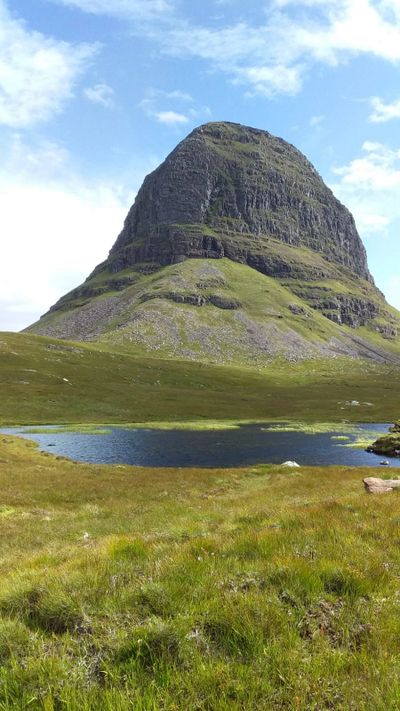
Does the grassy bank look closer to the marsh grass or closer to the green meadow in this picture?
the marsh grass

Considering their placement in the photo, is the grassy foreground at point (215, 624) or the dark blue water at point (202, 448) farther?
the dark blue water at point (202, 448)

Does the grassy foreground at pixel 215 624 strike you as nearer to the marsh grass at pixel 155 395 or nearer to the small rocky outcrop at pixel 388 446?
the small rocky outcrop at pixel 388 446

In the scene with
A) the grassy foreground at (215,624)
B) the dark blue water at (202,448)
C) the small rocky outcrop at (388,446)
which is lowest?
the dark blue water at (202,448)

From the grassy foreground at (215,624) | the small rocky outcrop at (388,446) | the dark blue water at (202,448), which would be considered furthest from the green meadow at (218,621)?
the small rocky outcrop at (388,446)

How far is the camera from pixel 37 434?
82438 mm

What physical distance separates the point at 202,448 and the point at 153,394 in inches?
2870

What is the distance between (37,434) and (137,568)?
82.0 meters

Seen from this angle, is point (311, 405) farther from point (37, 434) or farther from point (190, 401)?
point (37, 434)

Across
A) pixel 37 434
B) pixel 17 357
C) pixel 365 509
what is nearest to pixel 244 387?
pixel 17 357

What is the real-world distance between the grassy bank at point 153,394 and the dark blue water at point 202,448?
2326 cm

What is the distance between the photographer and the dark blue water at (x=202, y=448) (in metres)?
59.9

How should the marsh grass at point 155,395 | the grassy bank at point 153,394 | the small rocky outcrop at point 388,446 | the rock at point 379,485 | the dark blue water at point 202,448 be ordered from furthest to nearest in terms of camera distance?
the grassy bank at point 153,394
the marsh grass at point 155,395
the small rocky outcrop at point 388,446
the dark blue water at point 202,448
the rock at point 379,485

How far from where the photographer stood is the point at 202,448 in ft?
228

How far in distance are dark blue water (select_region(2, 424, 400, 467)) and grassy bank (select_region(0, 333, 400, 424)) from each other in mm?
23260
